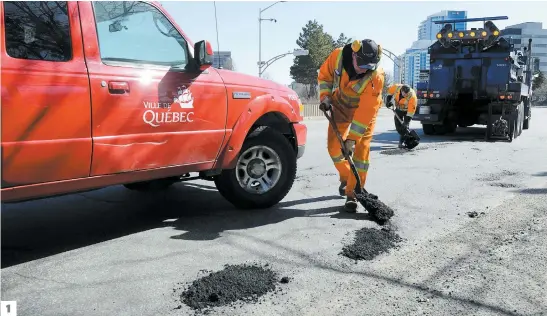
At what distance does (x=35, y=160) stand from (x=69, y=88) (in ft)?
1.81

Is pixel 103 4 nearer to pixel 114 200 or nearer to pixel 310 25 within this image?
pixel 114 200

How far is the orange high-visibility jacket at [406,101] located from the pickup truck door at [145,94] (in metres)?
7.33

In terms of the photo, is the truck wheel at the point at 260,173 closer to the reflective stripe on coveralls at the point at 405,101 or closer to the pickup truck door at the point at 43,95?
the pickup truck door at the point at 43,95

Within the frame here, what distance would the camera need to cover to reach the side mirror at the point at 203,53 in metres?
4.09

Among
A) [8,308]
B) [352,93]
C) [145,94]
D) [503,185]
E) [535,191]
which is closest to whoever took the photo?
[8,308]

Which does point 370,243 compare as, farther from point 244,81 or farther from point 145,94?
point 145,94

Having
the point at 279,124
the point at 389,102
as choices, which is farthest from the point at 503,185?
the point at 389,102

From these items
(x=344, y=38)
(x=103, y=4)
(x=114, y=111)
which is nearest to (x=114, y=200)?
(x=114, y=111)

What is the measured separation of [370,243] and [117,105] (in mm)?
2322

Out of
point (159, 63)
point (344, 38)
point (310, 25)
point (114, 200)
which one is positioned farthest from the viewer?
point (344, 38)

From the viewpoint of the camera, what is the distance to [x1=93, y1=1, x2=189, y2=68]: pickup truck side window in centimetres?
360

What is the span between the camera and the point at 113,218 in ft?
15.6

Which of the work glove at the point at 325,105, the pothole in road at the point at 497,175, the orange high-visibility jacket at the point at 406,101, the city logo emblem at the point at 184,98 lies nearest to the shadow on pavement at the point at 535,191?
the pothole in road at the point at 497,175

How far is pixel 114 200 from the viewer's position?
5.54 meters
